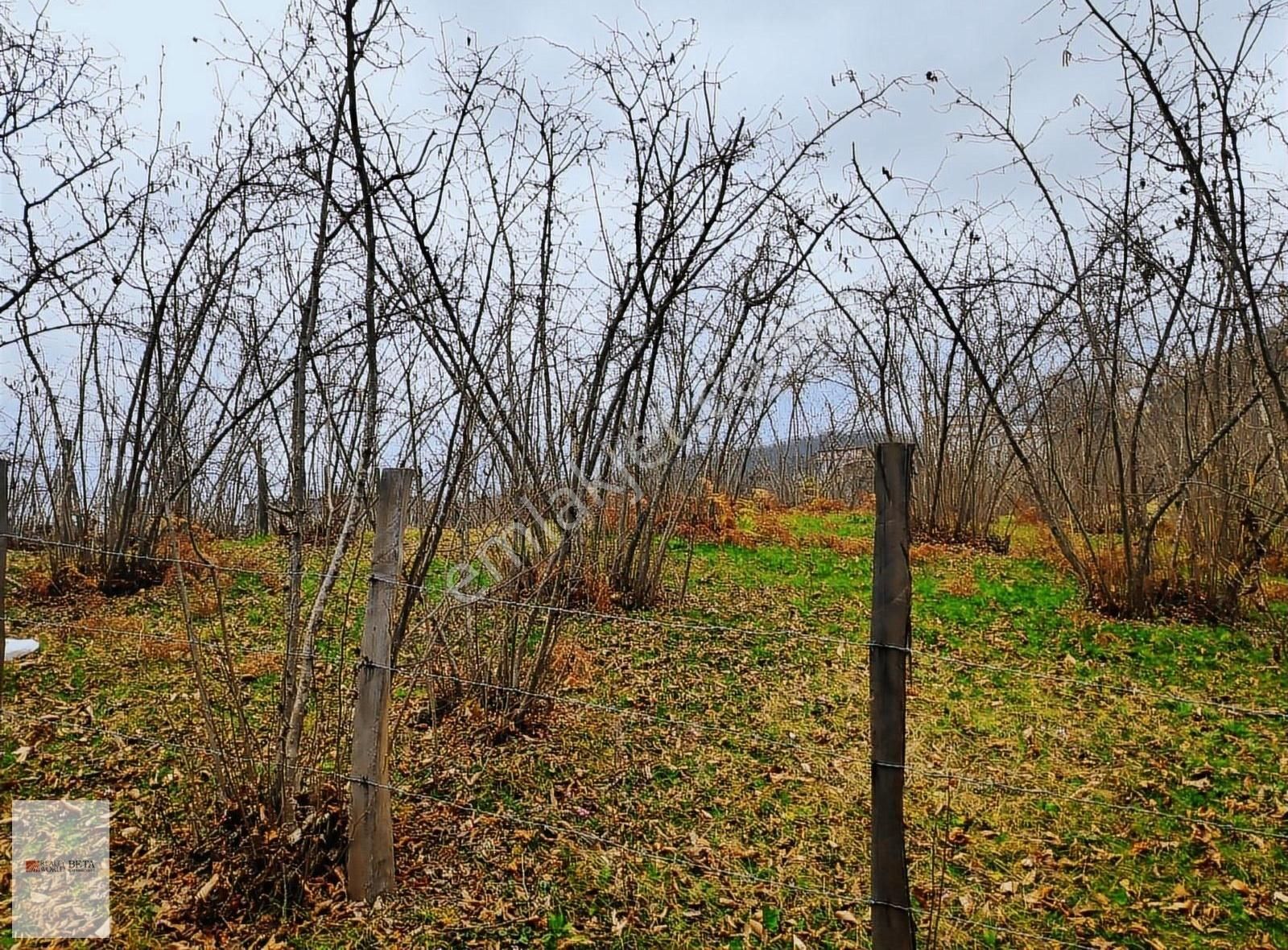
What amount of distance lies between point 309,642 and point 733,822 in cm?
177

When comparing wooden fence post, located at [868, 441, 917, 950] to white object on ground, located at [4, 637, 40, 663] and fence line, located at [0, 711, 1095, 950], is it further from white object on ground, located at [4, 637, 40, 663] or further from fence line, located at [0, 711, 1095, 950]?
white object on ground, located at [4, 637, 40, 663]

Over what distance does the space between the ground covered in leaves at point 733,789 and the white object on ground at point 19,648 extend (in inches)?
5.4

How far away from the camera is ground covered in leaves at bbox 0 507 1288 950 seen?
2350 millimetres

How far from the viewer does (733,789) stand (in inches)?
125

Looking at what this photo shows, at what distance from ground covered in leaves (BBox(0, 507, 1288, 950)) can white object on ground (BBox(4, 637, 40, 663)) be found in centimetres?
14

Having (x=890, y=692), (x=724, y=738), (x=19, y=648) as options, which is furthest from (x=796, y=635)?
(x=19, y=648)

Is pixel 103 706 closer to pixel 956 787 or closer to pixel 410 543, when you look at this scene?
pixel 410 543

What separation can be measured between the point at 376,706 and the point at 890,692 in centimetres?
155

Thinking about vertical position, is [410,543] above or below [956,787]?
above

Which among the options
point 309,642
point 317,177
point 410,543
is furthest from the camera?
point 410,543

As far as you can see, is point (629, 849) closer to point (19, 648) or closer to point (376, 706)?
point (376, 706)

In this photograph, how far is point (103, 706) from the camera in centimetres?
369

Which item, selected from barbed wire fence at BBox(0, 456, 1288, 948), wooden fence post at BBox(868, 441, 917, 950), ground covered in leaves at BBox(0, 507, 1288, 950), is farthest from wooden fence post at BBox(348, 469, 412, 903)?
wooden fence post at BBox(868, 441, 917, 950)

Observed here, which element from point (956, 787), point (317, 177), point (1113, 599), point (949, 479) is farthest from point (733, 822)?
point (949, 479)
